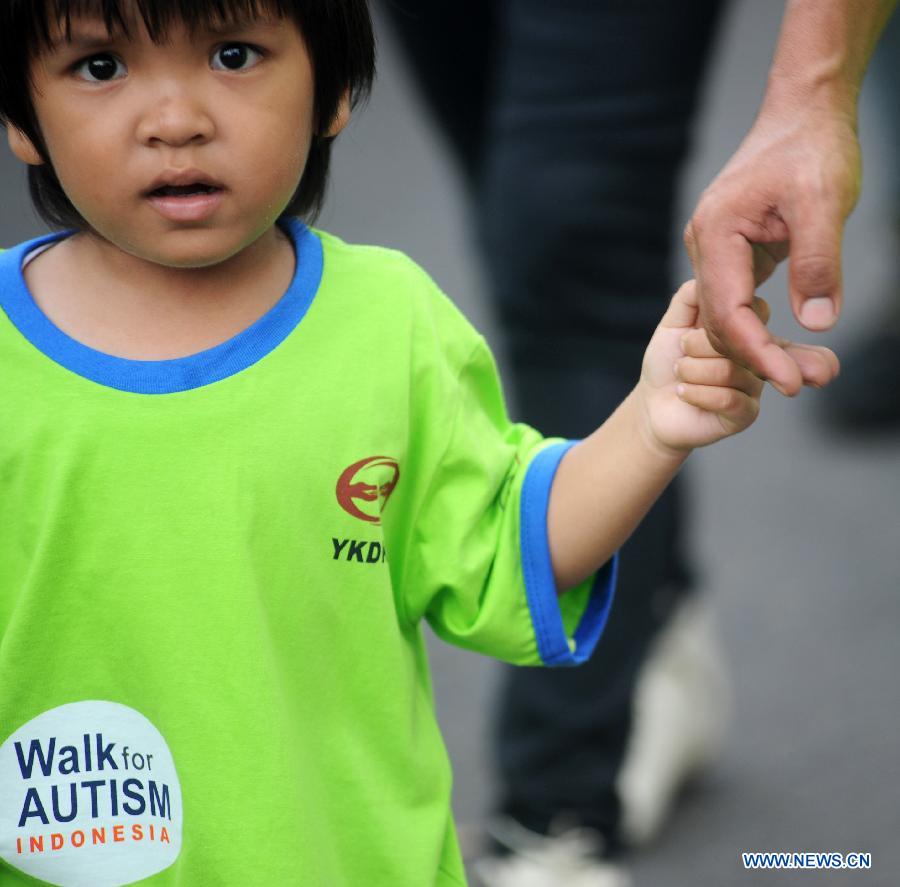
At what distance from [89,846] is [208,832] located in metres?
0.10

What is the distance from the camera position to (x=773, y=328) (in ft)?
14.5

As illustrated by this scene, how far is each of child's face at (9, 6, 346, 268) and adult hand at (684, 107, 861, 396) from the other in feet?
1.13

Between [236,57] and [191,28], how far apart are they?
52 millimetres

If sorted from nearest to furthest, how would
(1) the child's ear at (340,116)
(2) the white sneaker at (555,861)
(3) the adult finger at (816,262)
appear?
(3) the adult finger at (816,262)
(1) the child's ear at (340,116)
(2) the white sneaker at (555,861)

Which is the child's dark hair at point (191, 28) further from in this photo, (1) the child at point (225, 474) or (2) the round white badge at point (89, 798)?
(2) the round white badge at point (89, 798)

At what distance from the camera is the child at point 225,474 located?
1.32 m

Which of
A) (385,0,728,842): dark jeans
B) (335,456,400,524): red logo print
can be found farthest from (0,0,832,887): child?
(385,0,728,842): dark jeans

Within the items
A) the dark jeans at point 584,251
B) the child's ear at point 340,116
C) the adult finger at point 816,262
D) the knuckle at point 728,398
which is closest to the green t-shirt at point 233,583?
the child's ear at point 340,116

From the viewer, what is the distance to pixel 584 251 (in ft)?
7.07

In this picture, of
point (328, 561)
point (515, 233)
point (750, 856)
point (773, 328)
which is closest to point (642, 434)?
point (328, 561)

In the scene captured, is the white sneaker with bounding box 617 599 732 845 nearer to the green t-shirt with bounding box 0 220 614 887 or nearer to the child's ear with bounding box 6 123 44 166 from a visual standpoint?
the green t-shirt with bounding box 0 220 614 887

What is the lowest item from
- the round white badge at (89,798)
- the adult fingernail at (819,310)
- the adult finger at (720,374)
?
the round white badge at (89,798)

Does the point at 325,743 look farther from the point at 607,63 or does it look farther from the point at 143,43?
the point at 607,63

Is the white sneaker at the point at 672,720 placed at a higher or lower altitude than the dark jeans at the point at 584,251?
lower
